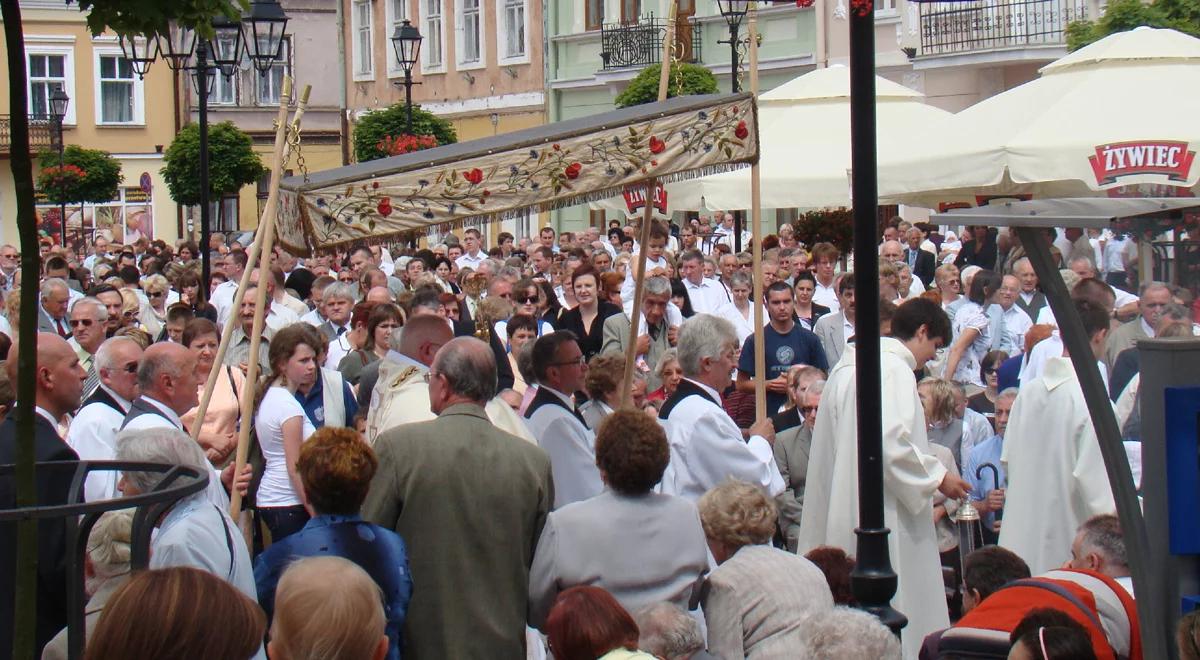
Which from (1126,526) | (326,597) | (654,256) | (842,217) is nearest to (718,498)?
(1126,526)

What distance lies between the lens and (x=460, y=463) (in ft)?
17.5

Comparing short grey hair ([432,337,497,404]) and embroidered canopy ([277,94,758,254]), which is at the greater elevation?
embroidered canopy ([277,94,758,254])

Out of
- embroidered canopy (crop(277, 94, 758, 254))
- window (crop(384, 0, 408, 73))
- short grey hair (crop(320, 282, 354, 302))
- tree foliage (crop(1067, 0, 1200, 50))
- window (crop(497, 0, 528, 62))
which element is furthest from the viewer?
window (crop(384, 0, 408, 73))

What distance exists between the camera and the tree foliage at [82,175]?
39.7 metres

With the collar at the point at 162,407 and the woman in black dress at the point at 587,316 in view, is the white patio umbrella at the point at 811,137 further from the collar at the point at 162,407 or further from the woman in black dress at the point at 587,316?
the collar at the point at 162,407

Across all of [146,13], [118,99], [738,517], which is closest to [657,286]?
[738,517]

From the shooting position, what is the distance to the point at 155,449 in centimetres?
481

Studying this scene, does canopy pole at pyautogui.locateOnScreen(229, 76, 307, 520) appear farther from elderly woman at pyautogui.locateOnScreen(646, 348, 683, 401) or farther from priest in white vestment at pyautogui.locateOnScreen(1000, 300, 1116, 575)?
priest in white vestment at pyautogui.locateOnScreen(1000, 300, 1116, 575)

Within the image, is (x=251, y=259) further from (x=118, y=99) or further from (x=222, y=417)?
(x=118, y=99)

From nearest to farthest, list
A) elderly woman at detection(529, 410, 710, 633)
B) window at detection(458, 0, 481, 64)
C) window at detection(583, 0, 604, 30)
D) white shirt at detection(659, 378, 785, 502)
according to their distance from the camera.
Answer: elderly woman at detection(529, 410, 710, 633), white shirt at detection(659, 378, 785, 502), window at detection(583, 0, 604, 30), window at detection(458, 0, 481, 64)

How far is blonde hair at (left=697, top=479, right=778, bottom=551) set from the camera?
5.34 meters

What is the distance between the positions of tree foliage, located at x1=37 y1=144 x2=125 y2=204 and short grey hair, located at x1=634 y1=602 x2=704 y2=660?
119 feet

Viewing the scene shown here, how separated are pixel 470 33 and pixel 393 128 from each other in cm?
684

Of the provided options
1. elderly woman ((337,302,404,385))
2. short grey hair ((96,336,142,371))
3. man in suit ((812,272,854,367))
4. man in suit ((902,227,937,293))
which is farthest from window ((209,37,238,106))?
short grey hair ((96,336,142,371))
